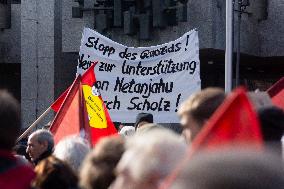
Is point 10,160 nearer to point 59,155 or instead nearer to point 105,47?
point 59,155

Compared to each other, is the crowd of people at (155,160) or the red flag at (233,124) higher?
the red flag at (233,124)

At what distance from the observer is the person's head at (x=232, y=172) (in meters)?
1.35

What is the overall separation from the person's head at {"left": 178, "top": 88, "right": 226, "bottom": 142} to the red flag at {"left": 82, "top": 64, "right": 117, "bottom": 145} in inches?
168

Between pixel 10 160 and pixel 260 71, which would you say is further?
pixel 260 71

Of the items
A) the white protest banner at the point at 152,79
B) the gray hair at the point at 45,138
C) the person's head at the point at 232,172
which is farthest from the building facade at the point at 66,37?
the person's head at the point at 232,172

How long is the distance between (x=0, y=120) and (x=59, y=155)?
3.56 ft

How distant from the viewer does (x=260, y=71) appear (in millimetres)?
25234

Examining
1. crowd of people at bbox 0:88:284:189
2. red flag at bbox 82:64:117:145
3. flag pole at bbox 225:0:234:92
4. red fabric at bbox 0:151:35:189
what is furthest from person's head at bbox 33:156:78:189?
flag pole at bbox 225:0:234:92

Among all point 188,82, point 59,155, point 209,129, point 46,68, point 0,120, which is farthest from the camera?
point 46,68

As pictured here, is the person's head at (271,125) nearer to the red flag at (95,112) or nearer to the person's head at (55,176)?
the person's head at (55,176)

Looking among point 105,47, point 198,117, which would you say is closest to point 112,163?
point 198,117

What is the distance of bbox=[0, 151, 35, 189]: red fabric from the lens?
2809 mm

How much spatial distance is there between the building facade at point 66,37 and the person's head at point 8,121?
51.2 ft

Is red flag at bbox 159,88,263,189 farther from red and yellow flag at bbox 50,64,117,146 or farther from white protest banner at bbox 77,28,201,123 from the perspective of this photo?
white protest banner at bbox 77,28,201,123
